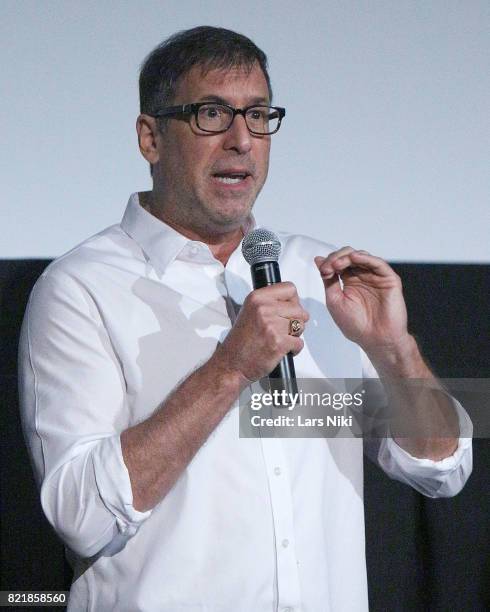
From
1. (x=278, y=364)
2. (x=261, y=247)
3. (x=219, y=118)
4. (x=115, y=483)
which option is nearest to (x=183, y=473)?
(x=115, y=483)

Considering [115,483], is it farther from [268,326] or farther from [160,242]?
[160,242]

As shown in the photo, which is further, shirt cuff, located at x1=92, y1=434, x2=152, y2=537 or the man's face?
the man's face

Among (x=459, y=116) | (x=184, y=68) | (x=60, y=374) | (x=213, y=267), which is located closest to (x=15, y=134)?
(x=184, y=68)

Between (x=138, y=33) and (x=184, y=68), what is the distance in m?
0.36

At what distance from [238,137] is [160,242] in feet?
0.81

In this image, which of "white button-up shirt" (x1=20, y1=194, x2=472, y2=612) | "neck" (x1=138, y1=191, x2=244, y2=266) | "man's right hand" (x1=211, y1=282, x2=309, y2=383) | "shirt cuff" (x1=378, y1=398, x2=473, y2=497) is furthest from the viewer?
"neck" (x1=138, y1=191, x2=244, y2=266)

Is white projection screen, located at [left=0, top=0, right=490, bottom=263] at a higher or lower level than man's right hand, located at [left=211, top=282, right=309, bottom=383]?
higher

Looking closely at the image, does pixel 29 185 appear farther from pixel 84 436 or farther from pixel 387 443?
pixel 387 443

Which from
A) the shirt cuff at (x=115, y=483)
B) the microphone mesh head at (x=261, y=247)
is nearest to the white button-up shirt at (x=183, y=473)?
the shirt cuff at (x=115, y=483)

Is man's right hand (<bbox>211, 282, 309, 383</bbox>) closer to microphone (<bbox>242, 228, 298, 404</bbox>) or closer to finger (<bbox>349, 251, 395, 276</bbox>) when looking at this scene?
microphone (<bbox>242, 228, 298, 404</bbox>)

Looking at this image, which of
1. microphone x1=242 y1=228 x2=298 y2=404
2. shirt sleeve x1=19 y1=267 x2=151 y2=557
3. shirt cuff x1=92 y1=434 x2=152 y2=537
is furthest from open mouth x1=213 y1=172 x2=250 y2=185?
shirt cuff x1=92 y1=434 x2=152 y2=537

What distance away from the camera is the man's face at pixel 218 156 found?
5.13 ft

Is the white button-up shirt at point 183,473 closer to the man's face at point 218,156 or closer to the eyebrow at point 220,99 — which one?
the man's face at point 218,156

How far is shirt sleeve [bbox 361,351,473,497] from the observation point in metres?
1.54
